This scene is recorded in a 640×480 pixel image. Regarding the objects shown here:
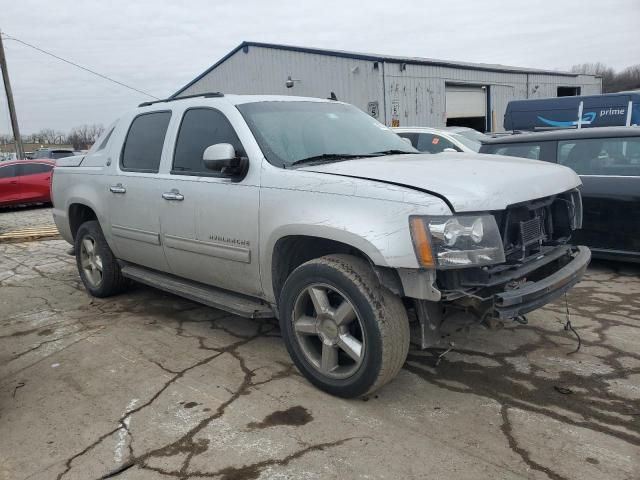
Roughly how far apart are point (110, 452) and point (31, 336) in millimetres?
2268

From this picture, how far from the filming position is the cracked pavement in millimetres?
2535

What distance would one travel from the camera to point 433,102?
20312 millimetres

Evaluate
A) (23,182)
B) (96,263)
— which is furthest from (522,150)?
(23,182)

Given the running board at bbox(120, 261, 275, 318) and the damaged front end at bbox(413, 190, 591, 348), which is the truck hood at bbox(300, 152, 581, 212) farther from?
the running board at bbox(120, 261, 275, 318)

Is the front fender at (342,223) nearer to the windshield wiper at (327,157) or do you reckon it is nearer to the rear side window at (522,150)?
the windshield wiper at (327,157)

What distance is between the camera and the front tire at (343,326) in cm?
282

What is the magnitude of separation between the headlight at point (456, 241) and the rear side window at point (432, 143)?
23.1 ft

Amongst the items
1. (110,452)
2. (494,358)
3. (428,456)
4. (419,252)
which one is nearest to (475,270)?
(419,252)

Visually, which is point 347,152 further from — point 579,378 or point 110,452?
point 110,452

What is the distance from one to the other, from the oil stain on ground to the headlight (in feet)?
3.67

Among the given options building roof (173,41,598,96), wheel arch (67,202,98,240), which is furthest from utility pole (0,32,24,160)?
wheel arch (67,202,98,240)

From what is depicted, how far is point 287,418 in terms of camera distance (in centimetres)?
294

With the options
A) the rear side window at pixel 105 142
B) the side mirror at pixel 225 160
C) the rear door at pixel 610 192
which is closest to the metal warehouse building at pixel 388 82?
the rear door at pixel 610 192

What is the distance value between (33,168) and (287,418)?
50.5ft
